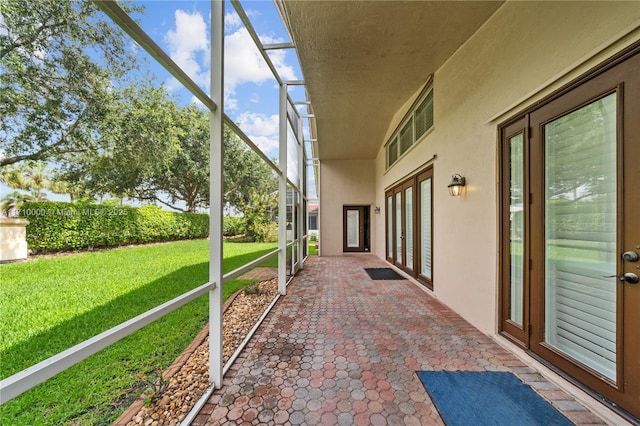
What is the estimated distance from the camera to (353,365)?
2402 millimetres

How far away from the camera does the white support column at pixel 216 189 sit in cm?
206

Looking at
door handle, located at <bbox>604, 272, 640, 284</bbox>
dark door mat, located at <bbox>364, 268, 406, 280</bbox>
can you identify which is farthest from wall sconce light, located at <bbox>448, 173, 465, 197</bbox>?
dark door mat, located at <bbox>364, 268, 406, 280</bbox>

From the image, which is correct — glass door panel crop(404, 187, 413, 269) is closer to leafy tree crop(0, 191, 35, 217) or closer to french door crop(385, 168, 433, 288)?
french door crop(385, 168, 433, 288)

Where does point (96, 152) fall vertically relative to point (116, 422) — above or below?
above

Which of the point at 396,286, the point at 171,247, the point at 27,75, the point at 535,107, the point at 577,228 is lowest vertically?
the point at 396,286

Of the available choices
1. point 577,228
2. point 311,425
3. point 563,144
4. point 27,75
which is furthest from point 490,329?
point 27,75

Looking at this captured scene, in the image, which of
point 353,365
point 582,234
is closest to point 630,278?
point 582,234

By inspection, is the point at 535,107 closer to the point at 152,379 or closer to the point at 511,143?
the point at 511,143

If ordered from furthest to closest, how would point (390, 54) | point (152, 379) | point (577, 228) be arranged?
1. point (390, 54)
2. point (152, 379)
3. point (577, 228)

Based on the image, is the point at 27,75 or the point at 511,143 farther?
the point at 511,143

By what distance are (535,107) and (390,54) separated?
2026mm

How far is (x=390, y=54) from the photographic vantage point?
355cm

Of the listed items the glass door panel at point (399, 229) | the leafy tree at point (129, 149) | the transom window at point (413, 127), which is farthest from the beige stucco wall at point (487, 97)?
the leafy tree at point (129, 149)

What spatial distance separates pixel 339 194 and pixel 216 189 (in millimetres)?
8066
